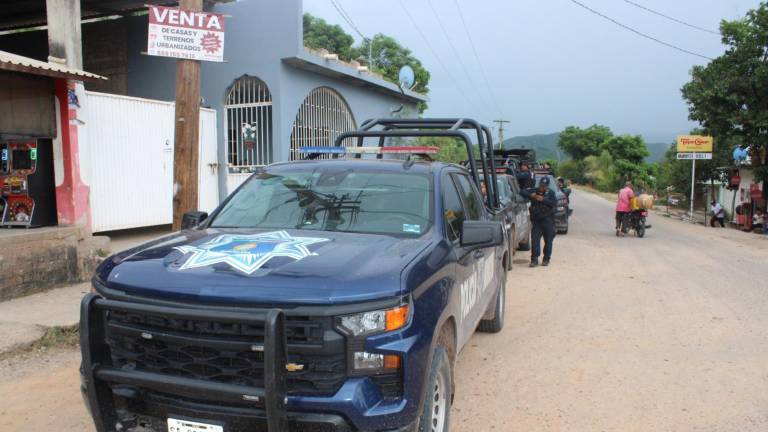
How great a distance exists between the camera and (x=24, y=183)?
8359 millimetres

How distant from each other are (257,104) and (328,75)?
2.39 meters

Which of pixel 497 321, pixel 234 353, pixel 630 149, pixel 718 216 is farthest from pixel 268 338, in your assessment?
pixel 630 149

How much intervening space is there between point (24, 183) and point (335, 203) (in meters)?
6.50

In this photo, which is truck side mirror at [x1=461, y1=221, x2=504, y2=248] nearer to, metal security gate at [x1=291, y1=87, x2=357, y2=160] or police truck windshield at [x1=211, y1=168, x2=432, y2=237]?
police truck windshield at [x1=211, y1=168, x2=432, y2=237]

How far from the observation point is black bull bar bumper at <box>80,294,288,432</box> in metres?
2.41

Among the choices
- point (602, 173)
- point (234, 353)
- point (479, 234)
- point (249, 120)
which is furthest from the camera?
point (602, 173)

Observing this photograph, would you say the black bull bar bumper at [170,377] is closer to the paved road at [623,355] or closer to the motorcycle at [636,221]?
the paved road at [623,355]

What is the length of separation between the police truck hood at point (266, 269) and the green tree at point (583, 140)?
222ft

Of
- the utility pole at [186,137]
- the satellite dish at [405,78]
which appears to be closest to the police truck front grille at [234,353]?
the utility pole at [186,137]

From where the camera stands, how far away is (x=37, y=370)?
199 inches

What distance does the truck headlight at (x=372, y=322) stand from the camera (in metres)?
2.63

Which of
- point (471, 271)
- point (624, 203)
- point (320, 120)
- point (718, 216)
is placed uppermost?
point (320, 120)

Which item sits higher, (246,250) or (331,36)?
(331,36)

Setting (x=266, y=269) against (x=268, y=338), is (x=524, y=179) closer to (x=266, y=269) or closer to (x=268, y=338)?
(x=266, y=269)
